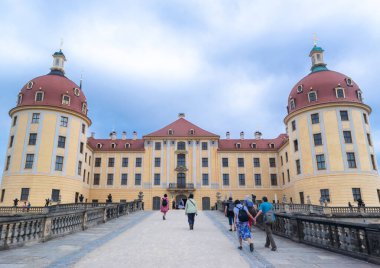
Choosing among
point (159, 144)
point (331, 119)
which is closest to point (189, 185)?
point (159, 144)

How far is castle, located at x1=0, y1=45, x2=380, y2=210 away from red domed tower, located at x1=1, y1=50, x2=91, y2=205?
4.7 inches

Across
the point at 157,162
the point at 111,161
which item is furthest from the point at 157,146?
the point at 111,161

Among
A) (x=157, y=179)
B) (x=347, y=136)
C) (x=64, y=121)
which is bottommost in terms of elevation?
(x=157, y=179)

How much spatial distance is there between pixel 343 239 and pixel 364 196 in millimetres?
27908

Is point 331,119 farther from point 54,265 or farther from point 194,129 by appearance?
point 54,265

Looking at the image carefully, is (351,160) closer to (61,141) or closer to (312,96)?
(312,96)

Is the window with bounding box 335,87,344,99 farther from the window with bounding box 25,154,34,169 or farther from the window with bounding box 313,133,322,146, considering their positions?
the window with bounding box 25,154,34,169

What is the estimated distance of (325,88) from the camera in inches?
1416

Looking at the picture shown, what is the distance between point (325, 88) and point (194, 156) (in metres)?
22.8

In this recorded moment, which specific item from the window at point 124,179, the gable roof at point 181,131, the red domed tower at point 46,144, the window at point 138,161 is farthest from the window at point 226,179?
the red domed tower at point 46,144

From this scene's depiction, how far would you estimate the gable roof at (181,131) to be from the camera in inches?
1925

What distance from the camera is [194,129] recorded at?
166ft

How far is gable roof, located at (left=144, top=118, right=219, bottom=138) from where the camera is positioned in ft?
160

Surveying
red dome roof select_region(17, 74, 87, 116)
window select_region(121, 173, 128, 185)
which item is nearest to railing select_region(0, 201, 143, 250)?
red dome roof select_region(17, 74, 87, 116)
